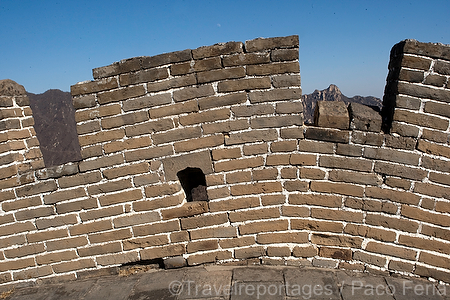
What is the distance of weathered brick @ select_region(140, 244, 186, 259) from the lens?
2740mm

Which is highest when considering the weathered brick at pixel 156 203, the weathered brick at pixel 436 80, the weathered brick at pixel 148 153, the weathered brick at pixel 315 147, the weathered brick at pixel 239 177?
the weathered brick at pixel 436 80

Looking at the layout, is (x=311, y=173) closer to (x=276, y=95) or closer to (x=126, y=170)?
(x=276, y=95)

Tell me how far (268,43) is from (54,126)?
42.6ft

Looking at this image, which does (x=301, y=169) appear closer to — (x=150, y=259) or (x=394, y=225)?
(x=394, y=225)

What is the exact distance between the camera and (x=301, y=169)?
2596mm

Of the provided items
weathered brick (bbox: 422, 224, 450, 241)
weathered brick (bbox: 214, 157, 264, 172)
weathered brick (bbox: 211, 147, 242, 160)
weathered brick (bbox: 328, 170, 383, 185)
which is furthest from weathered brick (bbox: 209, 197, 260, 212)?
weathered brick (bbox: 422, 224, 450, 241)

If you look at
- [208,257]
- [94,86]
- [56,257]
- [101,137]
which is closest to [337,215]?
[208,257]

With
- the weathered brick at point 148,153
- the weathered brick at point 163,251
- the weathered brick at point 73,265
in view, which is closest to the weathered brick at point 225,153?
the weathered brick at point 148,153

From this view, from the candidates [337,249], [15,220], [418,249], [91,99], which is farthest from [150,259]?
[418,249]

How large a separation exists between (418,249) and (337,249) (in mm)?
716

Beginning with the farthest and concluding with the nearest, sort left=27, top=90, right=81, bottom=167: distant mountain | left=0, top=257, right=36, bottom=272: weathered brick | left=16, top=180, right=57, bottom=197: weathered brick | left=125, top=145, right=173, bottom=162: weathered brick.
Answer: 1. left=27, top=90, right=81, bottom=167: distant mountain
2. left=0, top=257, right=36, bottom=272: weathered brick
3. left=16, top=180, right=57, bottom=197: weathered brick
4. left=125, top=145, right=173, bottom=162: weathered brick

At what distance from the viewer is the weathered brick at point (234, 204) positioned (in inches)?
104

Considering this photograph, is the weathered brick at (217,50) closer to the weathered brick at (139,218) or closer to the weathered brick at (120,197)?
the weathered brick at (120,197)

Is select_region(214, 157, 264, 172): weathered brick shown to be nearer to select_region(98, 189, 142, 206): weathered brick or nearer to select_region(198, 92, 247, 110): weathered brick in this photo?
select_region(198, 92, 247, 110): weathered brick
